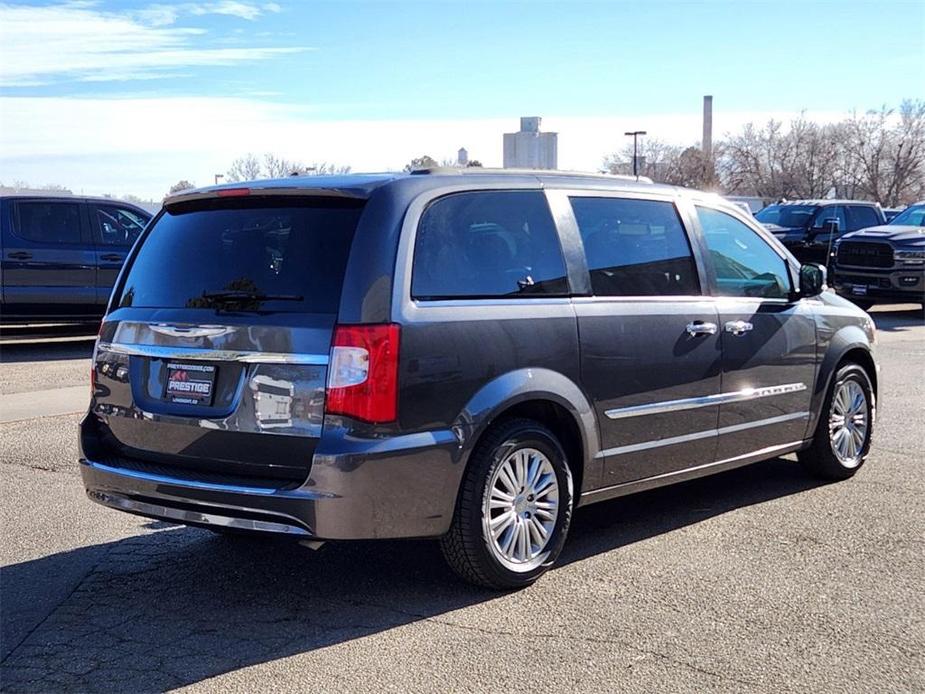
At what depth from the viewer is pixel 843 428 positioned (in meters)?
7.31

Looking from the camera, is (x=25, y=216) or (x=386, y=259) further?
(x=25, y=216)

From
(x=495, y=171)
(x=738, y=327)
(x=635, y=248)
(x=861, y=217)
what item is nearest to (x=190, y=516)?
(x=495, y=171)

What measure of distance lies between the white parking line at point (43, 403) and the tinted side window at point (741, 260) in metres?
5.92

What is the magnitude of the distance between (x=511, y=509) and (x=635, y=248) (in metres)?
1.69

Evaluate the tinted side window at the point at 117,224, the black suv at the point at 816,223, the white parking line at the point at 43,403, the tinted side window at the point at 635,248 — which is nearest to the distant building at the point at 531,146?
the black suv at the point at 816,223

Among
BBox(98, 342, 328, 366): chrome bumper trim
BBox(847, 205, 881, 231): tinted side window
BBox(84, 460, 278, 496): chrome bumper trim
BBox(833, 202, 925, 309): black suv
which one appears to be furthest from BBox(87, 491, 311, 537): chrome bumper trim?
BBox(847, 205, 881, 231): tinted side window

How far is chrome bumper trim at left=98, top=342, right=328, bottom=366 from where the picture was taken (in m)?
4.58

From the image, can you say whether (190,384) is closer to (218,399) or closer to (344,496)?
(218,399)

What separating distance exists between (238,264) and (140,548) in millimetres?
1800

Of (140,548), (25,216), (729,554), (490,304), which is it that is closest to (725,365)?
(729,554)

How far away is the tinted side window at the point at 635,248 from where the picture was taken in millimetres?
5680

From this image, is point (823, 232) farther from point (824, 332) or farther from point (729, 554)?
point (729, 554)

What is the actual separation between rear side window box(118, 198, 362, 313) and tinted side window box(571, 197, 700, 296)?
1.42m

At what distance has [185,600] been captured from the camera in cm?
502
